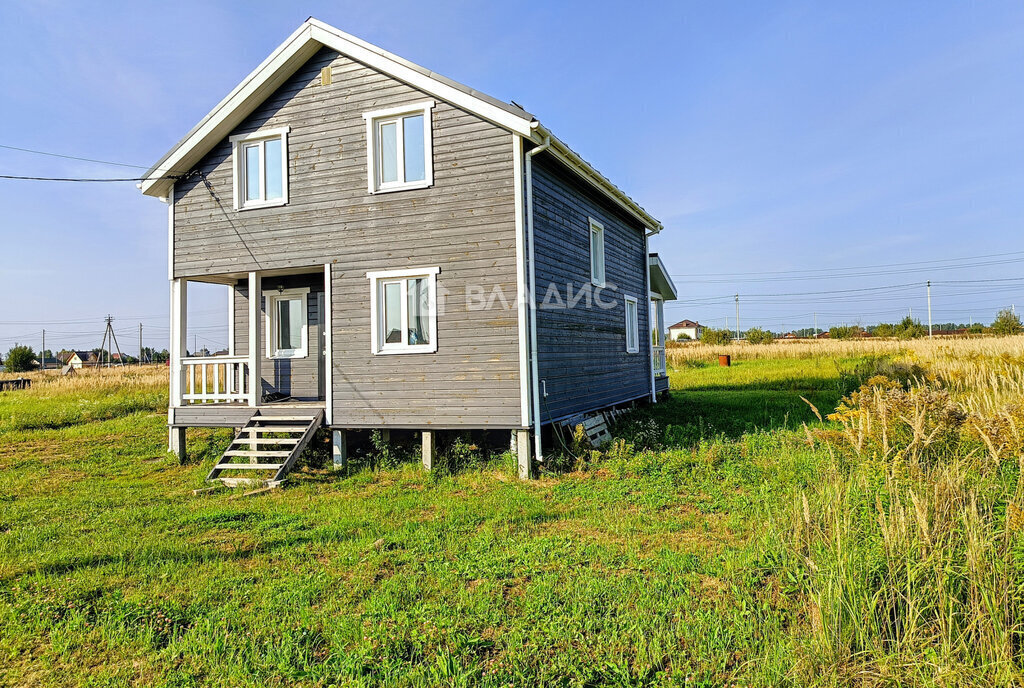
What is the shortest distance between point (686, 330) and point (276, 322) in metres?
109

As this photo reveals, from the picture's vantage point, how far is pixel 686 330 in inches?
4535

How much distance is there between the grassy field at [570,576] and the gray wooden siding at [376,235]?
1943mm

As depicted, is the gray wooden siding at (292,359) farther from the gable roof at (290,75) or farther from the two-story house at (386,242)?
the gable roof at (290,75)

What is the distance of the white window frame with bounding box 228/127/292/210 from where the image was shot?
11.6 meters

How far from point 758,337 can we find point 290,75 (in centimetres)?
5695

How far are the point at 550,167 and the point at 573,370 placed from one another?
388 centimetres

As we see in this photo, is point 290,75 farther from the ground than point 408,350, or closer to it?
farther from the ground

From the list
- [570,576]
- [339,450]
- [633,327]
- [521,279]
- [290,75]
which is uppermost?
[290,75]

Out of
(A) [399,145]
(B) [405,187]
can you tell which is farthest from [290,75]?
(B) [405,187]

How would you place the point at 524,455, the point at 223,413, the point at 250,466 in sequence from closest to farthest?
1. the point at 524,455
2. the point at 250,466
3. the point at 223,413

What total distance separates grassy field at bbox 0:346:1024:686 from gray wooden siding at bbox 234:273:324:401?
14.0 feet

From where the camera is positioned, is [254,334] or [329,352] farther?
[254,334]

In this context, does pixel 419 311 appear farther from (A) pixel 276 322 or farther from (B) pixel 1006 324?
(B) pixel 1006 324

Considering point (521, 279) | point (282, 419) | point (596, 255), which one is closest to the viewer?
point (521, 279)
